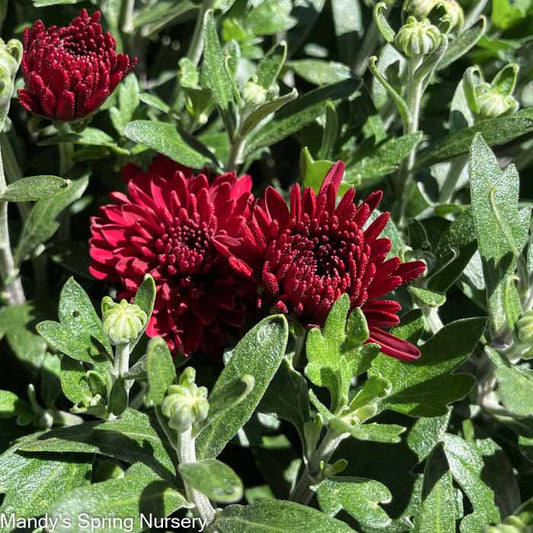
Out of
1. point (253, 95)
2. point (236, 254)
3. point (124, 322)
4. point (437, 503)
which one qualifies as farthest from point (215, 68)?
point (437, 503)

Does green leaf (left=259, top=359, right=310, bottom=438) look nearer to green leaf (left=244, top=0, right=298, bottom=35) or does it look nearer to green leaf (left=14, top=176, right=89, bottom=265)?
green leaf (left=14, top=176, right=89, bottom=265)

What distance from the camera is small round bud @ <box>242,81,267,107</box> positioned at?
1144 millimetres

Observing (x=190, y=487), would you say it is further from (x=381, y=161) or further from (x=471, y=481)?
(x=381, y=161)

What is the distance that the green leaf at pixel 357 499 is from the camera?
92 cm

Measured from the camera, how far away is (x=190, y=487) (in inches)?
35.9

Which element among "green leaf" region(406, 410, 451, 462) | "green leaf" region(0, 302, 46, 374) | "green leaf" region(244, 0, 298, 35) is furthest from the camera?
"green leaf" region(244, 0, 298, 35)

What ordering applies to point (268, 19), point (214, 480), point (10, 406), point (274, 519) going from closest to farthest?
point (214, 480)
point (274, 519)
point (10, 406)
point (268, 19)

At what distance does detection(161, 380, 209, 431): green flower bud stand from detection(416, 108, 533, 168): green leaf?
0.57m

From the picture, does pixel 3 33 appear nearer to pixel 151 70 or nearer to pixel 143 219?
pixel 151 70

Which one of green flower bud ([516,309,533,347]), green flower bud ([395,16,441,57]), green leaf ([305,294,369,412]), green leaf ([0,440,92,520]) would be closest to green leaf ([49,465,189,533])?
green leaf ([0,440,92,520])

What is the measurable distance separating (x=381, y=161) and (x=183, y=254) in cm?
35

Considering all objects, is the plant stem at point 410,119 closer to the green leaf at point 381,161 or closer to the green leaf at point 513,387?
the green leaf at point 381,161

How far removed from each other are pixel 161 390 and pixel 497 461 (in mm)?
542

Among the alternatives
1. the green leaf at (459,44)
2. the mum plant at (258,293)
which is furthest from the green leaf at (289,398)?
the green leaf at (459,44)
